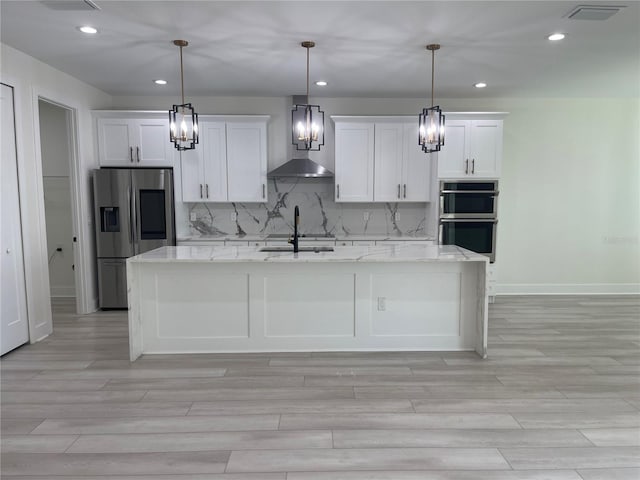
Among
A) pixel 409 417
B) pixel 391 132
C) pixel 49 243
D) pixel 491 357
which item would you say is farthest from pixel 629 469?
pixel 49 243

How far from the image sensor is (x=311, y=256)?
3578 millimetres

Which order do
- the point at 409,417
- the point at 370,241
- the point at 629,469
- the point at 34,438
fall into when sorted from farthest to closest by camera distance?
the point at 370,241 → the point at 409,417 → the point at 34,438 → the point at 629,469

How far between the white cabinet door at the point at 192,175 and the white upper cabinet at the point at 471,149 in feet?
9.79

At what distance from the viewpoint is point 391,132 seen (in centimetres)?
548

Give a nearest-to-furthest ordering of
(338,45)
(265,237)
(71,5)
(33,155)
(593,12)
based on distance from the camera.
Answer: (71,5)
(593,12)
(338,45)
(33,155)
(265,237)

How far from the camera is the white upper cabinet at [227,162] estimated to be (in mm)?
5461

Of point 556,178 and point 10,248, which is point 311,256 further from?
point 556,178

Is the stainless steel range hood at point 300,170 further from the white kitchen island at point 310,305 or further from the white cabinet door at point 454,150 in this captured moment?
the white kitchen island at point 310,305

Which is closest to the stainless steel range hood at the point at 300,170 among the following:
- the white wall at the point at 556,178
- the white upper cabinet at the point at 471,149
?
the white wall at the point at 556,178

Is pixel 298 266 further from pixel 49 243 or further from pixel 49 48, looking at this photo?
pixel 49 243

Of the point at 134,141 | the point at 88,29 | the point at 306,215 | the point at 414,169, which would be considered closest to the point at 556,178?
the point at 414,169

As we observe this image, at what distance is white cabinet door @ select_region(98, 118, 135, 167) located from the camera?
5.31 m

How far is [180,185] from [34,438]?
139 inches

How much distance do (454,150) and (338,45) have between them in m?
2.32
